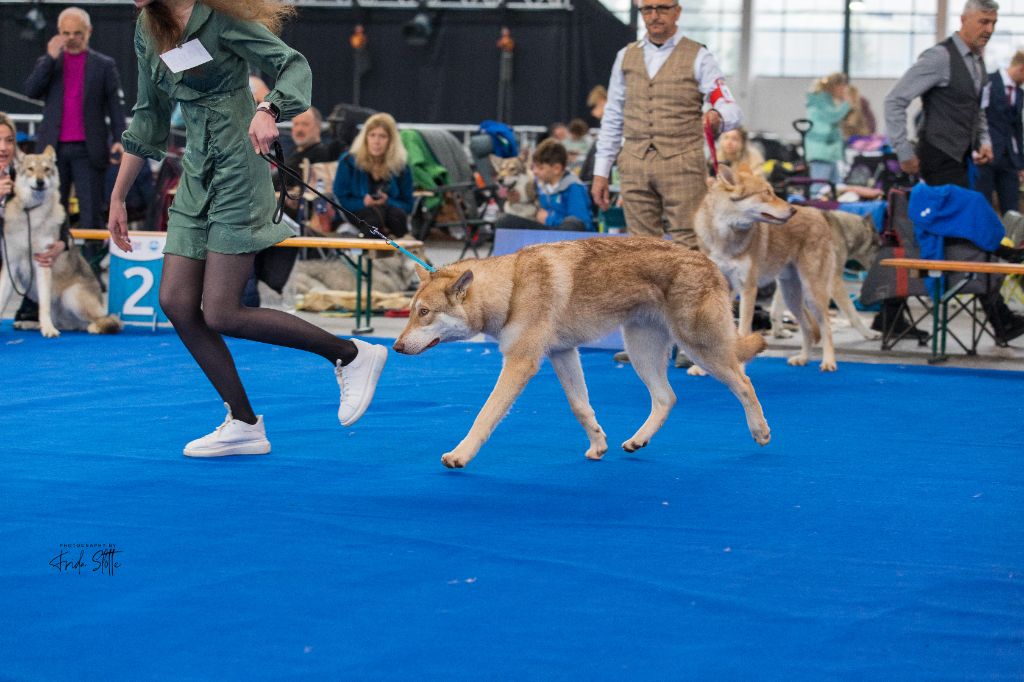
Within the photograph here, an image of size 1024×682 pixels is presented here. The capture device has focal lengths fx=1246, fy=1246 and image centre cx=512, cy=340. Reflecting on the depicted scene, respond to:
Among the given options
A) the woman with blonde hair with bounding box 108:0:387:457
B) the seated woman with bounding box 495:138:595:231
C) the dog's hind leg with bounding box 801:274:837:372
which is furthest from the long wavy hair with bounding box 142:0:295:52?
the seated woman with bounding box 495:138:595:231

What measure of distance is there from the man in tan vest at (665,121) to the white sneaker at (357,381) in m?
2.66

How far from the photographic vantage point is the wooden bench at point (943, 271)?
6.51 meters

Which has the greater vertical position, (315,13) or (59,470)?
(315,13)

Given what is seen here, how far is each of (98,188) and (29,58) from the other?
10.1 meters

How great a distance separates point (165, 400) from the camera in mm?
5070

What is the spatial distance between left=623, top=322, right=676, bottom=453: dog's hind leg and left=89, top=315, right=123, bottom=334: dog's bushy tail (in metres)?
4.27

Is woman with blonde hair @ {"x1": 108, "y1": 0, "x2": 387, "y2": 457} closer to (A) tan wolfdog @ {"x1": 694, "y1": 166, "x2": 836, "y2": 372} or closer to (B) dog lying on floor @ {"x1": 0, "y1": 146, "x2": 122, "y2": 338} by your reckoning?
(A) tan wolfdog @ {"x1": 694, "y1": 166, "x2": 836, "y2": 372}

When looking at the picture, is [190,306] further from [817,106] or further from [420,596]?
[817,106]

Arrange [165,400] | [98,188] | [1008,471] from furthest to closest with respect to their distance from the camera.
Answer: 1. [98,188]
2. [165,400]
3. [1008,471]

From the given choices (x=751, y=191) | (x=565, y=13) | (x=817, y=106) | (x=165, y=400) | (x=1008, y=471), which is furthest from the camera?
(x=565, y=13)

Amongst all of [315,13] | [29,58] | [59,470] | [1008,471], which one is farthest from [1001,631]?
[29,58]

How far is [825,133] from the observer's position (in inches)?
527

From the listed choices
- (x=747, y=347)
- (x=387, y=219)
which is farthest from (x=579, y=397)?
(x=387, y=219)

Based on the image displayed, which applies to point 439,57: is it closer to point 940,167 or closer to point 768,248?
point 940,167
